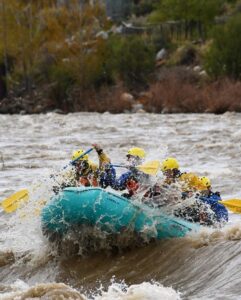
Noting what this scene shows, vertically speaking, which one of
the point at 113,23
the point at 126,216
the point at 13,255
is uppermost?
the point at 126,216

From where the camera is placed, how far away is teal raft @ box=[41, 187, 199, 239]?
7.68 metres

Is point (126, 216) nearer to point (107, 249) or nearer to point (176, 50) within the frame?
point (107, 249)

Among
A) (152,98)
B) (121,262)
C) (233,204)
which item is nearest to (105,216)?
(121,262)

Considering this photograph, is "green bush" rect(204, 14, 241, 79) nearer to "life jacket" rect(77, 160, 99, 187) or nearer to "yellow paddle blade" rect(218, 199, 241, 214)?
"life jacket" rect(77, 160, 99, 187)

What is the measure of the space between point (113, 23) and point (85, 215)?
45.3 meters

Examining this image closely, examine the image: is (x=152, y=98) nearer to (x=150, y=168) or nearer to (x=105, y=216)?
(x=150, y=168)

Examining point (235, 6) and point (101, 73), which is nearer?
point (101, 73)

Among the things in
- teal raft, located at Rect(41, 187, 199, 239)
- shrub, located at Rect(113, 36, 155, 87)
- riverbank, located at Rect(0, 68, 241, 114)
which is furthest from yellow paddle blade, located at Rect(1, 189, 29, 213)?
shrub, located at Rect(113, 36, 155, 87)

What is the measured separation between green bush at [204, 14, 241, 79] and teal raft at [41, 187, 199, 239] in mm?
25532

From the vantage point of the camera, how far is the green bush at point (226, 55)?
3309 cm

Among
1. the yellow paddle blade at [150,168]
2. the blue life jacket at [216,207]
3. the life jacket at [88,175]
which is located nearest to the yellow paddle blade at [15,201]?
the life jacket at [88,175]

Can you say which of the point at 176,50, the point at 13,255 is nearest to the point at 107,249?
the point at 13,255

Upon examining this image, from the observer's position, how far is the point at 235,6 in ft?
150

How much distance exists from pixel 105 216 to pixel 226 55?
1036 inches
